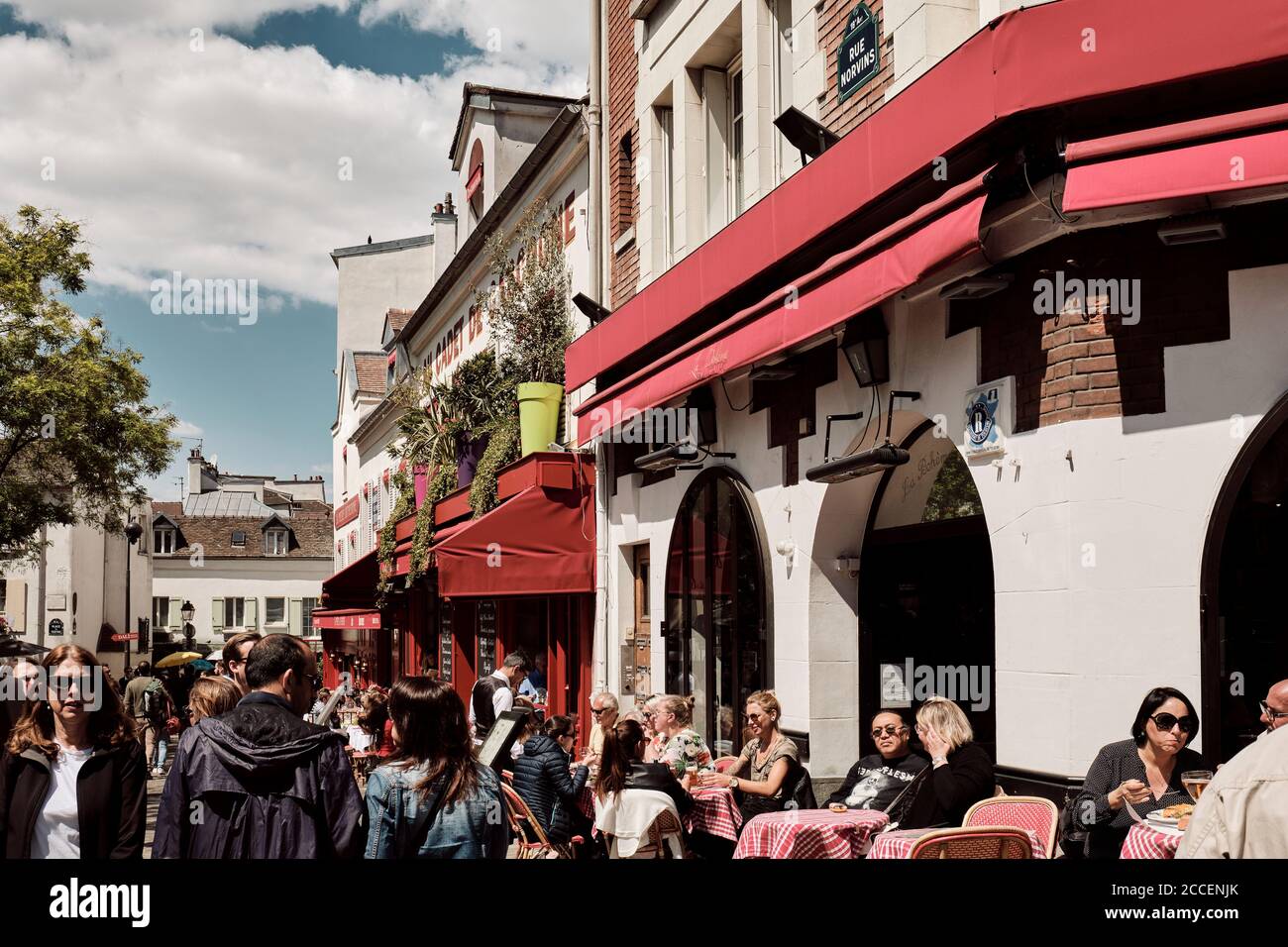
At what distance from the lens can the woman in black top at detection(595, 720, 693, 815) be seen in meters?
6.95

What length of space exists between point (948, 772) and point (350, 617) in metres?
21.0

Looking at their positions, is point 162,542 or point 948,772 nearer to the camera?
point 948,772

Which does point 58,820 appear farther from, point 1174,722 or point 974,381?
point 974,381

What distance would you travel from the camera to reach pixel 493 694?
12367 mm

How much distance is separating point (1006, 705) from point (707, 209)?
6.48 metres

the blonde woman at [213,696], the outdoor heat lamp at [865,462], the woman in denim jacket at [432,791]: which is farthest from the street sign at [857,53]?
the woman in denim jacket at [432,791]

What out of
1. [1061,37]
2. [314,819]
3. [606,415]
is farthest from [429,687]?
[606,415]

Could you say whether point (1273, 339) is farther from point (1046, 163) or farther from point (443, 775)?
point (443, 775)

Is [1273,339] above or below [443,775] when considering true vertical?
above

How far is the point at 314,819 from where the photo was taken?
4.12 m

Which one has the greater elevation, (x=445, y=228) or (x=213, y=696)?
(x=445, y=228)

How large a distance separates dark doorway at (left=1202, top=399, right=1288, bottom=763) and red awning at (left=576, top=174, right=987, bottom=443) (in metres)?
1.70

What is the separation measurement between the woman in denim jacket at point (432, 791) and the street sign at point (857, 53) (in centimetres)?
583

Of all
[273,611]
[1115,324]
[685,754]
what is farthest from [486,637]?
[273,611]
